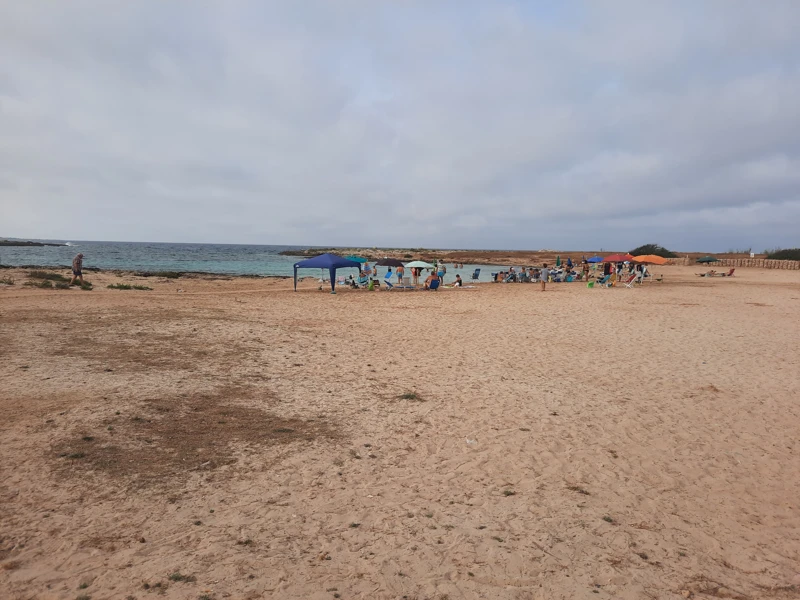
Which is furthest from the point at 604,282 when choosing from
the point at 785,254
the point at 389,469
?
the point at 785,254

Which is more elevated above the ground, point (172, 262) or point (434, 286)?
point (172, 262)

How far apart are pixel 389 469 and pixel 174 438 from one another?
8.16ft

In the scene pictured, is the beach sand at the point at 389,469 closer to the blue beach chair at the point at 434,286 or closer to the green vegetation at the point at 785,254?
the blue beach chair at the point at 434,286

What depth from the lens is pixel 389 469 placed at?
193 inches

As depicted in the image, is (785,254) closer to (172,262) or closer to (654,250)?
(654,250)

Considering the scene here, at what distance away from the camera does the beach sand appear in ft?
10.9

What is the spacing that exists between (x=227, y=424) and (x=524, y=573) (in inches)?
154

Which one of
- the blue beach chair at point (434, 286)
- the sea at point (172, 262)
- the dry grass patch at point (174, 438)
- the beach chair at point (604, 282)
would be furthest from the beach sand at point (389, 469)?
the sea at point (172, 262)

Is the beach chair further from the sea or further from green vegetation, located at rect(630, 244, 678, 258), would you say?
green vegetation, located at rect(630, 244, 678, 258)

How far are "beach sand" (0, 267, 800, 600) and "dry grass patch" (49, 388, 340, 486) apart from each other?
0.10ft

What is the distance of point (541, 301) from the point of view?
62.4ft

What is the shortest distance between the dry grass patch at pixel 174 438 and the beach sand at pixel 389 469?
0.10 ft

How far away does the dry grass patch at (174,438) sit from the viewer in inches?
178

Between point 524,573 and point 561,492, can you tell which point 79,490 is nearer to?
point 524,573
